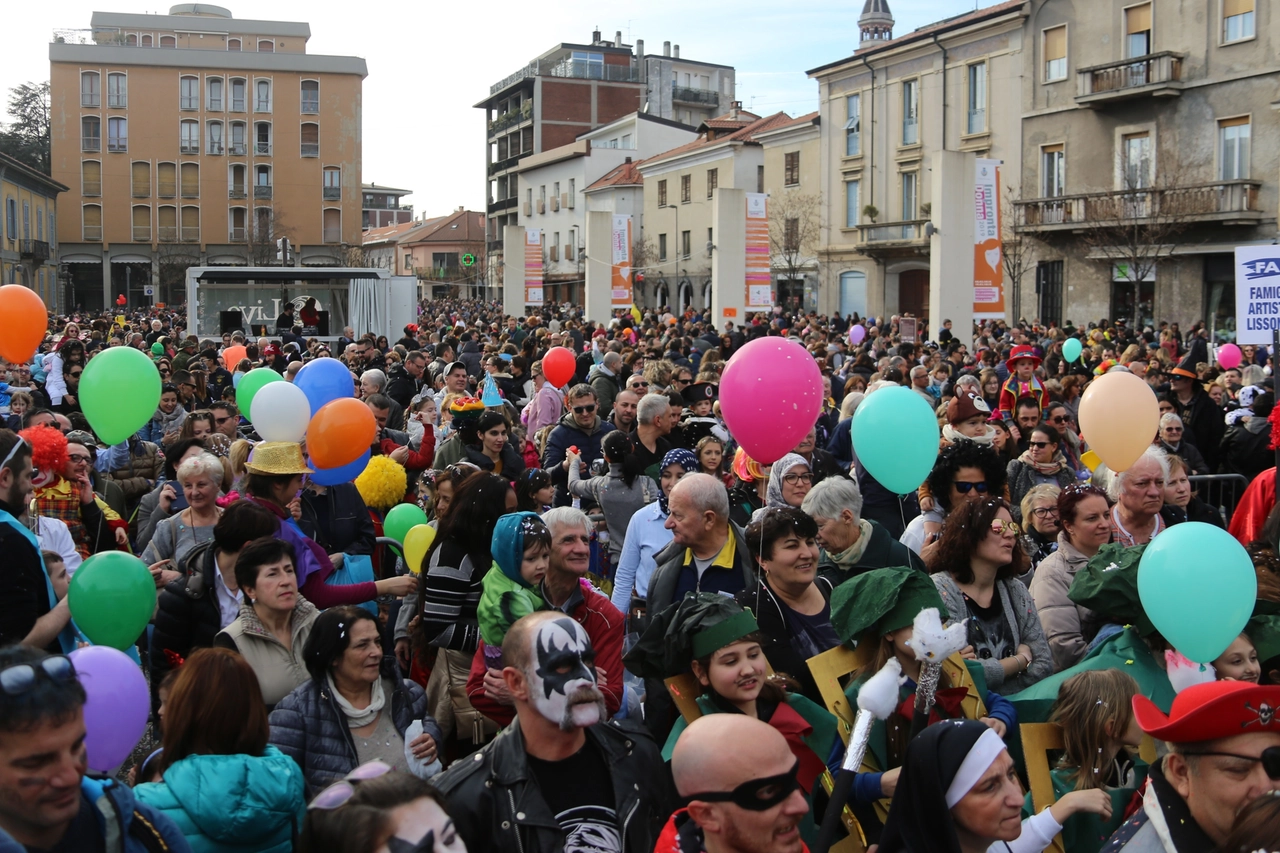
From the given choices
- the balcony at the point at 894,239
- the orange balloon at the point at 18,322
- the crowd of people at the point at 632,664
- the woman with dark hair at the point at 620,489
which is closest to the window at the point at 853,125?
the balcony at the point at 894,239

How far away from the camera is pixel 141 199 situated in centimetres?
6481

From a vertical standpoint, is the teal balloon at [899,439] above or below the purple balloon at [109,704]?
above

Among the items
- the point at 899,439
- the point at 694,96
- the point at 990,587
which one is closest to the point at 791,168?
the point at 694,96

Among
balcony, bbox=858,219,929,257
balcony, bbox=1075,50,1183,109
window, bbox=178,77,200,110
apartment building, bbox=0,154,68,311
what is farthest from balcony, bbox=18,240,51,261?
balcony, bbox=1075,50,1183,109

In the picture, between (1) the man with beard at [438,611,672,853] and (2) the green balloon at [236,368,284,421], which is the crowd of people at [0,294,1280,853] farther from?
(2) the green balloon at [236,368,284,421]

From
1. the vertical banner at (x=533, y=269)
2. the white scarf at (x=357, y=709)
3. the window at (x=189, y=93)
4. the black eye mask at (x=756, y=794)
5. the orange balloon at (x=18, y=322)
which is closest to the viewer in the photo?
the black eye mask at (x=756, y=794)

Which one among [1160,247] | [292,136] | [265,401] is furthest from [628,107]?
[265,401]

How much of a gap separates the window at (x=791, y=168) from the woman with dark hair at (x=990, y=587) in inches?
1626

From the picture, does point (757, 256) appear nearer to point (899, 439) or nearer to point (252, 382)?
point (252, 382)

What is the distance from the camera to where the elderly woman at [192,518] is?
5.41 meters

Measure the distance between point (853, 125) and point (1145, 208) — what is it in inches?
529

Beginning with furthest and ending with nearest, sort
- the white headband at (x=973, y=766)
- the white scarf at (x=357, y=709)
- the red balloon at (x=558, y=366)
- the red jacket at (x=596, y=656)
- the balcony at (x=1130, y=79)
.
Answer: the balcony at (x=1130, y=79) < the red balloon at (x=558, y=366) < the red jacket at (x=596, y=656) < the white scarf at (x=357, y=709) < the white headband at (x=973, y=766)

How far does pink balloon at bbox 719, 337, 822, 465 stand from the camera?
5.51m

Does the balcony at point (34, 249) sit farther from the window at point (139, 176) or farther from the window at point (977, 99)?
the window at point (977, 99)
